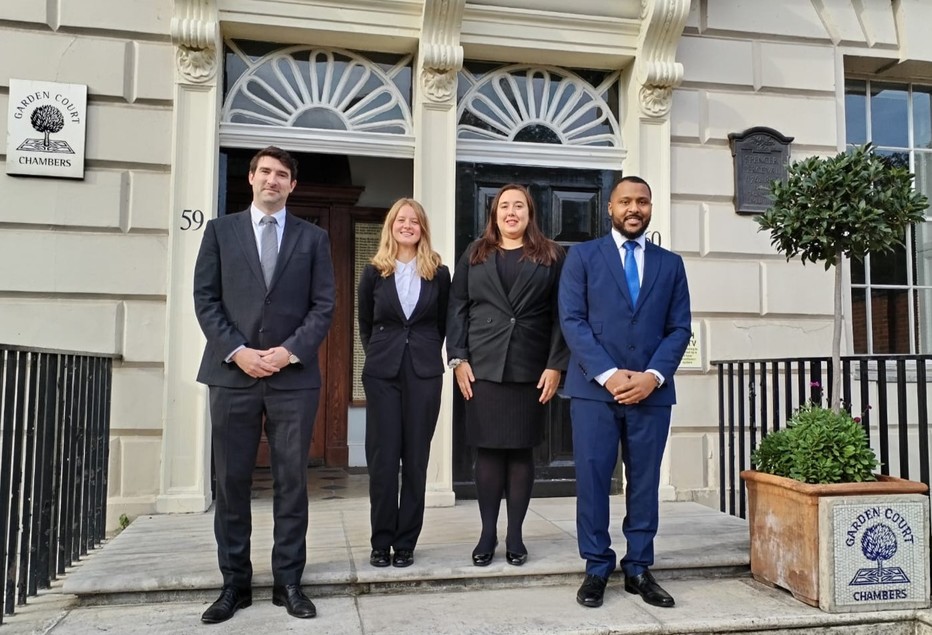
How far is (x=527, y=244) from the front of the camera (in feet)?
11.9

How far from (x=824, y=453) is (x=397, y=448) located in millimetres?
2052

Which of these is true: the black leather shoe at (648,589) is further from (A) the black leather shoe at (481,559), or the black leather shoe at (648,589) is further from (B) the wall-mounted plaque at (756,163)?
(B) the wall-mounted plaque at (756,163)

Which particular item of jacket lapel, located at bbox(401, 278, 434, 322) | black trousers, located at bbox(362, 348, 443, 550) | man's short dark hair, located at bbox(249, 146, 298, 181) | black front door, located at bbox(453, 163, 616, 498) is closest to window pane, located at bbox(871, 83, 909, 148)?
black front door, located at bbox(453, 163, 616, 498)

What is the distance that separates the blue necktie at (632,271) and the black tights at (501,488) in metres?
0.93

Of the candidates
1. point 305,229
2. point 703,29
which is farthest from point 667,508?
point 703,29

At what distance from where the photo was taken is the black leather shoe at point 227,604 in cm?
301

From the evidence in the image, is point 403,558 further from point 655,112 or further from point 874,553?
point 655,112

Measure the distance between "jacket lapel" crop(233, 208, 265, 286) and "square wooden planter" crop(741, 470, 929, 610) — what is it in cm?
266

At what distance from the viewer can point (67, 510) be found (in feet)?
12.3

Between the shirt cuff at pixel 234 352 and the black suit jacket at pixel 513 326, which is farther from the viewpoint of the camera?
the black suit jacket at pixel 513 326

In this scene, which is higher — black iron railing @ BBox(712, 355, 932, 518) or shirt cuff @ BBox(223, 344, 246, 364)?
shirt cuff @ BBox(223, 344, 246, 364)

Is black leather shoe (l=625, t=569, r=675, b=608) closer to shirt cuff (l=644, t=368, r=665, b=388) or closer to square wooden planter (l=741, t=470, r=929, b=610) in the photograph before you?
square wooden planter (l=741, t=470, r=929, b=610)

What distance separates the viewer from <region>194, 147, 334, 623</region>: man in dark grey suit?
3.10 metres

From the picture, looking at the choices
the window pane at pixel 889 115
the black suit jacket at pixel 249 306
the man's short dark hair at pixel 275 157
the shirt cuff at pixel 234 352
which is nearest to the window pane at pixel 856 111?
the window pane at pixel 889 115
